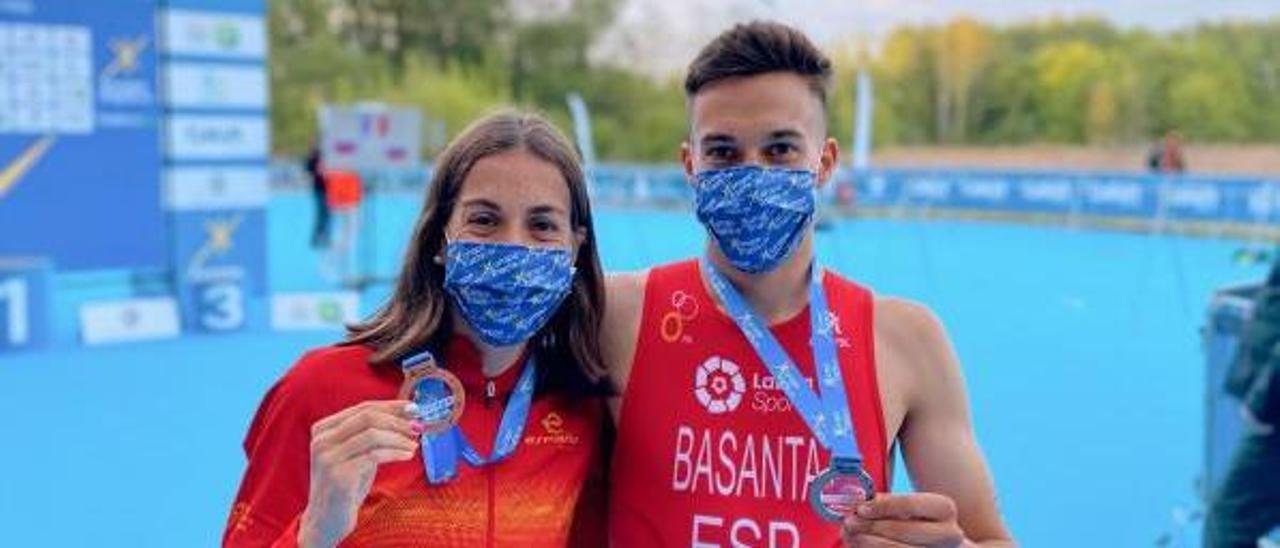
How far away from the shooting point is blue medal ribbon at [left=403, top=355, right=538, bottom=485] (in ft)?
6.17

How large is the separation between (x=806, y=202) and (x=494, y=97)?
58.3 meters

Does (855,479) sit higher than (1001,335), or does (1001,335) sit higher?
(855,479)

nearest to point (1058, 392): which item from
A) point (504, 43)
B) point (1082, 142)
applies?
point (1082, 142)

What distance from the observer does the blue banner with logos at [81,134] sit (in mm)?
11266

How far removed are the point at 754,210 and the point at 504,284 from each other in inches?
16.5

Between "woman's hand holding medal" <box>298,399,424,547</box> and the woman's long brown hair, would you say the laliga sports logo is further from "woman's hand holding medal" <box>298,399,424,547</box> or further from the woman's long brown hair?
"woman's hand holding medal" <box>298,399,424,547</box>

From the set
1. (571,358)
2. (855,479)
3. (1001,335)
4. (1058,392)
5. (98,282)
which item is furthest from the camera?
(98,282)

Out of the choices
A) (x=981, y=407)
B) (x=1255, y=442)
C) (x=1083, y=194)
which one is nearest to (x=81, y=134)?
(x=981, y=407)

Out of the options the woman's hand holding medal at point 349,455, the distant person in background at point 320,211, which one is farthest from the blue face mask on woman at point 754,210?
the distant person in background at point 320,211

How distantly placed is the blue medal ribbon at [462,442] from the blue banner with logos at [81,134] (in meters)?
10.6

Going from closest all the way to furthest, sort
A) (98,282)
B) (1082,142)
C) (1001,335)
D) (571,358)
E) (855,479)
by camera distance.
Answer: (855,479) → (571,358) → (1001,335) → (98,282) → (1082,142)

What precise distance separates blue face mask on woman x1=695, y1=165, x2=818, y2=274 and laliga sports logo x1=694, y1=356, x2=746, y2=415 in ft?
0.56

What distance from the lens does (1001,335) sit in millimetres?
10711

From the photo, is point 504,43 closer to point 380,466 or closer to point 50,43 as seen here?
point 50,43
